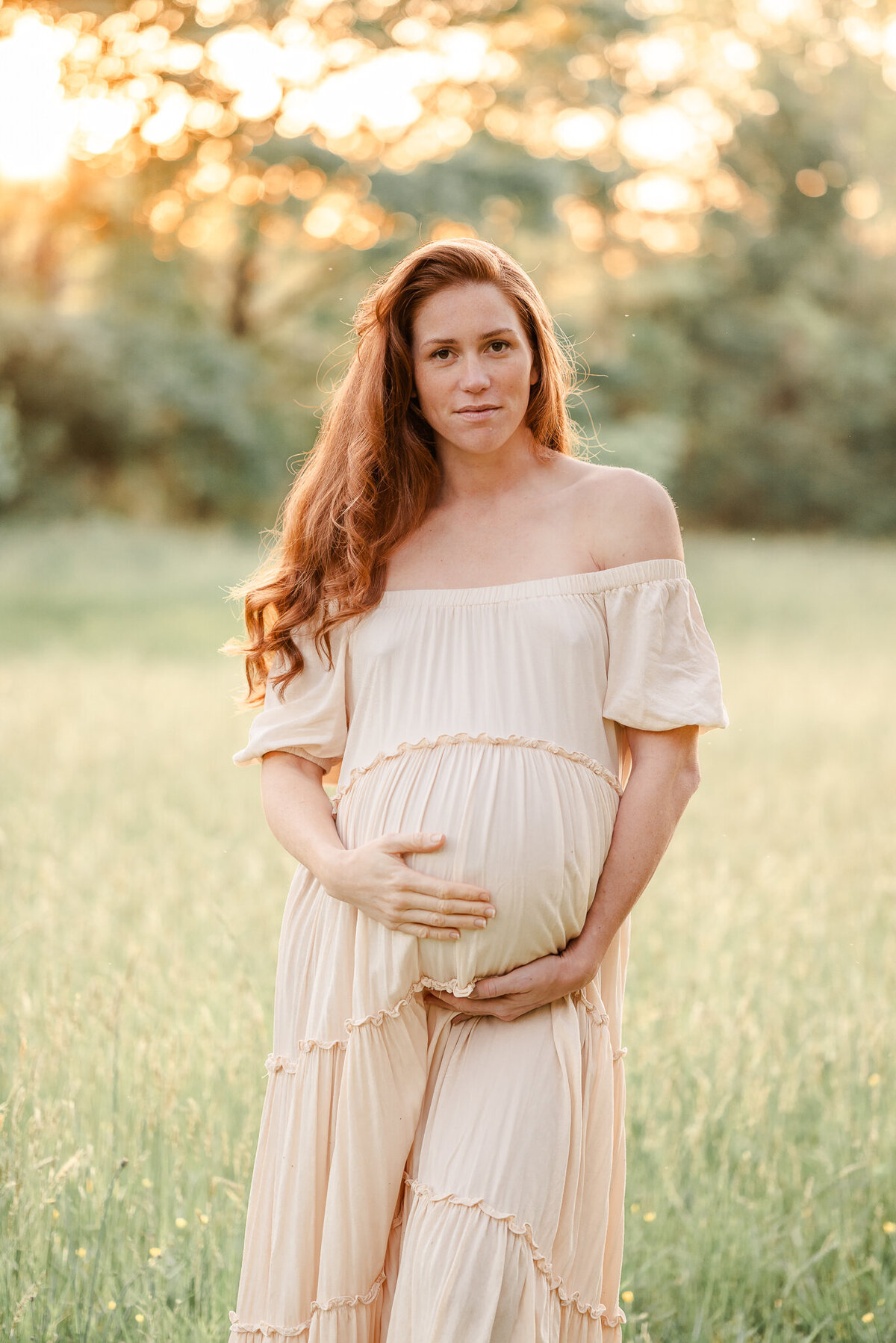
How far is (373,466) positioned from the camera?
2113 millimetres

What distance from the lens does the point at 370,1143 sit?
1.87 metres

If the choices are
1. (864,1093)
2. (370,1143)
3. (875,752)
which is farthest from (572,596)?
(875,752)

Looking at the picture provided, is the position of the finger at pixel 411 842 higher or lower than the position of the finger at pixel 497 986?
higher

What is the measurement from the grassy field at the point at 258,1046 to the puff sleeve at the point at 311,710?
1106 millimetres

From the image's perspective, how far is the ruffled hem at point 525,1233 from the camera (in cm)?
176

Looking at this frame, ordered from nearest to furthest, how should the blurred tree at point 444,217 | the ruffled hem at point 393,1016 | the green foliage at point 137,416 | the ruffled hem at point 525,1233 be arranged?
1. the ruffled hem at point 525,1233
2. the ruffled hem at point 393,1016
3. the blurred tree at point 444,217
4. the green foliage at point 137,416

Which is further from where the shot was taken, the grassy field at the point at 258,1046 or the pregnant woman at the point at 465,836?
the grassy field at the point at 258,1046

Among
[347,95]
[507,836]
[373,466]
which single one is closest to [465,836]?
[507,836]

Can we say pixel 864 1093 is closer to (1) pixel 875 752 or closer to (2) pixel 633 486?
(2) pixel 633 486

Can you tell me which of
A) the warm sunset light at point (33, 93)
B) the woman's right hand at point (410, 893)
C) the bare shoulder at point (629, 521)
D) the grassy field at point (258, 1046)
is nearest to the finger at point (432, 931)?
the woman's right hand at point (410, 893)

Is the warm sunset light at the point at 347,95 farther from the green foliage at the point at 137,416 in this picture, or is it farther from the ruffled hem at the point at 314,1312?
the ruffled hem at the point at 314,1312

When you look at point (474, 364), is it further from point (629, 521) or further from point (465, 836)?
point (465, 836)

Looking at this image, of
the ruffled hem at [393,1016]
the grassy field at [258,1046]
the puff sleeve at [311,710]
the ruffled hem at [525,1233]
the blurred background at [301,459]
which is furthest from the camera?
the blurred background at [301,459]

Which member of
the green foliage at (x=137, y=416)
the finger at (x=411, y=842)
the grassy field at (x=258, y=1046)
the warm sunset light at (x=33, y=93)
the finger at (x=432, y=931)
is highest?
the warm sunset light at (x=33, y=93)
